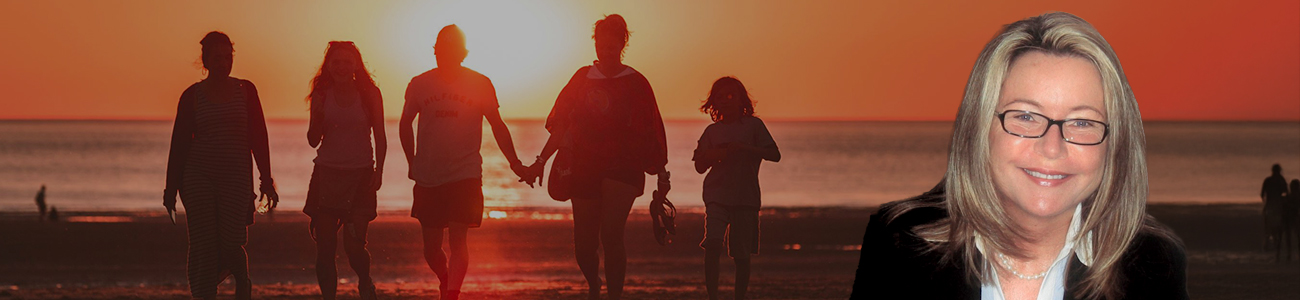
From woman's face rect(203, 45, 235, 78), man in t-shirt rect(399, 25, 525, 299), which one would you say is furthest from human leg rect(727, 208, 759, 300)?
woman's face rect(203, 45, 235, 78)

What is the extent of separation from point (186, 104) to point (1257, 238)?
811 inches

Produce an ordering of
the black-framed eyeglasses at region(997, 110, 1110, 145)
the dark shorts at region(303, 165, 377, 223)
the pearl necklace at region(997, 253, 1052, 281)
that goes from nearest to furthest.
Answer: the black-framed eyeglasses at region(997, 110, 1110, 145)
the pearl necklace at region(997, 253, 1052, 281)
the dark shorts at region(303, 165, 377, 223)

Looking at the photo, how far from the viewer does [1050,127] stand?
273 cm

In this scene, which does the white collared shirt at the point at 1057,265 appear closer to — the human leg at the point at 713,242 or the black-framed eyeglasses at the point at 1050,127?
the black-framed eyeglasses at the point at 1050,127

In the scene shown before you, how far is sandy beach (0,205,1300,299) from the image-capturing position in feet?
36.4

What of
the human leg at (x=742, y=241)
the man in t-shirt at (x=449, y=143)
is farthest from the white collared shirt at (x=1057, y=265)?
the human leg at (x=742, y=241)

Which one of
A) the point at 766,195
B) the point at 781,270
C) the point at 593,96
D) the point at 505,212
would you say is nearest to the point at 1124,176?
the point at 593,96

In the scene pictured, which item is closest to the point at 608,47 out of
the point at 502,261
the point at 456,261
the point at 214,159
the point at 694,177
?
the point at 456,261

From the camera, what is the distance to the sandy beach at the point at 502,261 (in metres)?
11.1

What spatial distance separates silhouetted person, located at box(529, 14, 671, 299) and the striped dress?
6.37 ft

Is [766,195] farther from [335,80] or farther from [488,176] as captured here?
[335,80]

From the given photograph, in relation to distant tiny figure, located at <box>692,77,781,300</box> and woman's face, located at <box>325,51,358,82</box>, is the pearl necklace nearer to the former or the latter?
distant tiny figure, located at <box>692,77,781,300</box>

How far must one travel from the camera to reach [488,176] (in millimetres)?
70062

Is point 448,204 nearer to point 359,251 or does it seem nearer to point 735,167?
point 359,251
